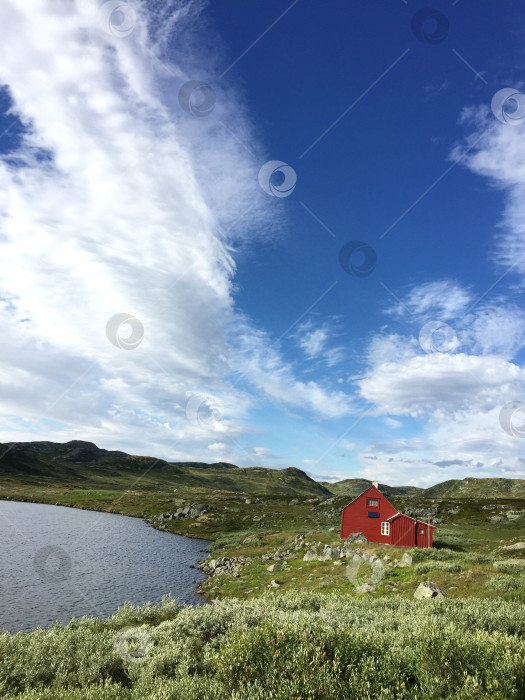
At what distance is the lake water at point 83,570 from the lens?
32750 millimetres

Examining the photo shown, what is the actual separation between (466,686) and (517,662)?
65.9 inches

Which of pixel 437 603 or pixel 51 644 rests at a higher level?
pixel 437 603

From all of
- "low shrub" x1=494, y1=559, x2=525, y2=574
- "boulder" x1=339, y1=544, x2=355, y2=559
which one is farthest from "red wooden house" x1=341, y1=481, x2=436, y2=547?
"low shrub" x1=494, y1=559, x2=525, y2=574

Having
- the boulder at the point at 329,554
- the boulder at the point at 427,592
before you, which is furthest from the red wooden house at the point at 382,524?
the boulder at the point at 427,592

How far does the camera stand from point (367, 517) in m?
52.7

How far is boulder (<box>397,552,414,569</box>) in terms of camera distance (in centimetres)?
3402

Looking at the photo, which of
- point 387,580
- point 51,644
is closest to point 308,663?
point 51,644

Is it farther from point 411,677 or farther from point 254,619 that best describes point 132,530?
point 411,677

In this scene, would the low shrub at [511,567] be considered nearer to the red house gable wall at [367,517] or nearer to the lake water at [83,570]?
the red house gable wall at [367,517]

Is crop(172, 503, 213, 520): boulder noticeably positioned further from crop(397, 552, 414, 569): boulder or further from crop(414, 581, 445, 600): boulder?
crop(414, 581, 445, 600): boulder

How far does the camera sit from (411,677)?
8867 millimetres

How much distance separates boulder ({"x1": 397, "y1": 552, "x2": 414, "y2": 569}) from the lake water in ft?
63.7

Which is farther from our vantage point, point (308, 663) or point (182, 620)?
point (182, 620)

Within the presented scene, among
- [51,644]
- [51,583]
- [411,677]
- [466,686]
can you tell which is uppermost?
[466,686]
